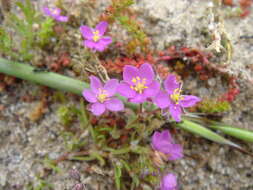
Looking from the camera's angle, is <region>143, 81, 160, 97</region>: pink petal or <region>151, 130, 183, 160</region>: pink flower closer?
<region>143, 81, 160, 97</region>: pink petal

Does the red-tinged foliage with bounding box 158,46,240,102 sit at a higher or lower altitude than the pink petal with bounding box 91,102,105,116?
higher

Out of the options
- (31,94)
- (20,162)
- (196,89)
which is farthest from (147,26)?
(20,162)

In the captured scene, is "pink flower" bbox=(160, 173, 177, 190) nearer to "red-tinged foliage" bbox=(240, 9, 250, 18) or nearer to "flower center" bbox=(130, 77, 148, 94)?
"flower center" bbox=(130, 77, 148, 94)

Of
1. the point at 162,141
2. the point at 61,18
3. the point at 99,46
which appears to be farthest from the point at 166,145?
the point at 61,18

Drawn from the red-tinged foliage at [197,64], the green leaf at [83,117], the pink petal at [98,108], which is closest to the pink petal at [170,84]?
the pink petal at [98,108]

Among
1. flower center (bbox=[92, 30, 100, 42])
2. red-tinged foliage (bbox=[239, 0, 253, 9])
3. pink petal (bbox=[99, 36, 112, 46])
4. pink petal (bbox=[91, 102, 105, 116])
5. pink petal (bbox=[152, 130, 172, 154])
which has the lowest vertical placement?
pink petal (bbox=[152, 130, 172, 154])

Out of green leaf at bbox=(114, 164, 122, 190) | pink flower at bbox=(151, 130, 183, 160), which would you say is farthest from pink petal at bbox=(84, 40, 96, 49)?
green leaf at bbox=(114, 164, 122, 190)

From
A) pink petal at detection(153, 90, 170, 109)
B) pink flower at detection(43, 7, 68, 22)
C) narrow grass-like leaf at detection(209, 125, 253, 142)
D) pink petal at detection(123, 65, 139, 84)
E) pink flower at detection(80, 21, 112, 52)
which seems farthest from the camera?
pink flower at detection(43, 7, 68, 22)
